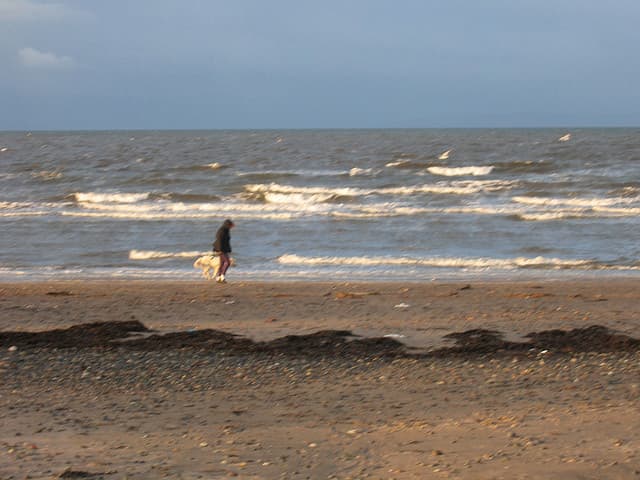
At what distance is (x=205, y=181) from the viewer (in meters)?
44.3

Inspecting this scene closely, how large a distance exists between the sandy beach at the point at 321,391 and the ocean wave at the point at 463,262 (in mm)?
5755

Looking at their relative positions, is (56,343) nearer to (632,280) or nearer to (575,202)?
(632,280)

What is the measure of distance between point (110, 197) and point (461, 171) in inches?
720

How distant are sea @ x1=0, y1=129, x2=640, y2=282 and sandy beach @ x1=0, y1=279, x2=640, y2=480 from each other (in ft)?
19.2

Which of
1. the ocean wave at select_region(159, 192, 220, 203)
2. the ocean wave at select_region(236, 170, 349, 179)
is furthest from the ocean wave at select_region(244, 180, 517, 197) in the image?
the ocean wave at select_region(236, 170, 349, 179)

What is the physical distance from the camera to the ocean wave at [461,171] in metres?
48.3

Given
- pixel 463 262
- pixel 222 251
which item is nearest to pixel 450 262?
pixel 463 262

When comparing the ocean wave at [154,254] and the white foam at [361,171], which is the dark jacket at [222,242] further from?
the white foam at [361,171]

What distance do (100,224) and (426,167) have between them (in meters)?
26.2

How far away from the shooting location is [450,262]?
20.5m

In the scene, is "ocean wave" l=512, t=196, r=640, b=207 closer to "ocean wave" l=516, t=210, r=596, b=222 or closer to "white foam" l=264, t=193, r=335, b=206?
"ocean wave" l=516, t=210, r=596, b=222

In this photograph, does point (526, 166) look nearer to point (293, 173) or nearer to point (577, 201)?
point (293, 173)

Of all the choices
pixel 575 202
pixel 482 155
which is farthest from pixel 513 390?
pixel 482 155

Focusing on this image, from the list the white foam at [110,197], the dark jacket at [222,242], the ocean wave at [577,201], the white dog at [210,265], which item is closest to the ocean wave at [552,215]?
the ocean wave at [577,201]
